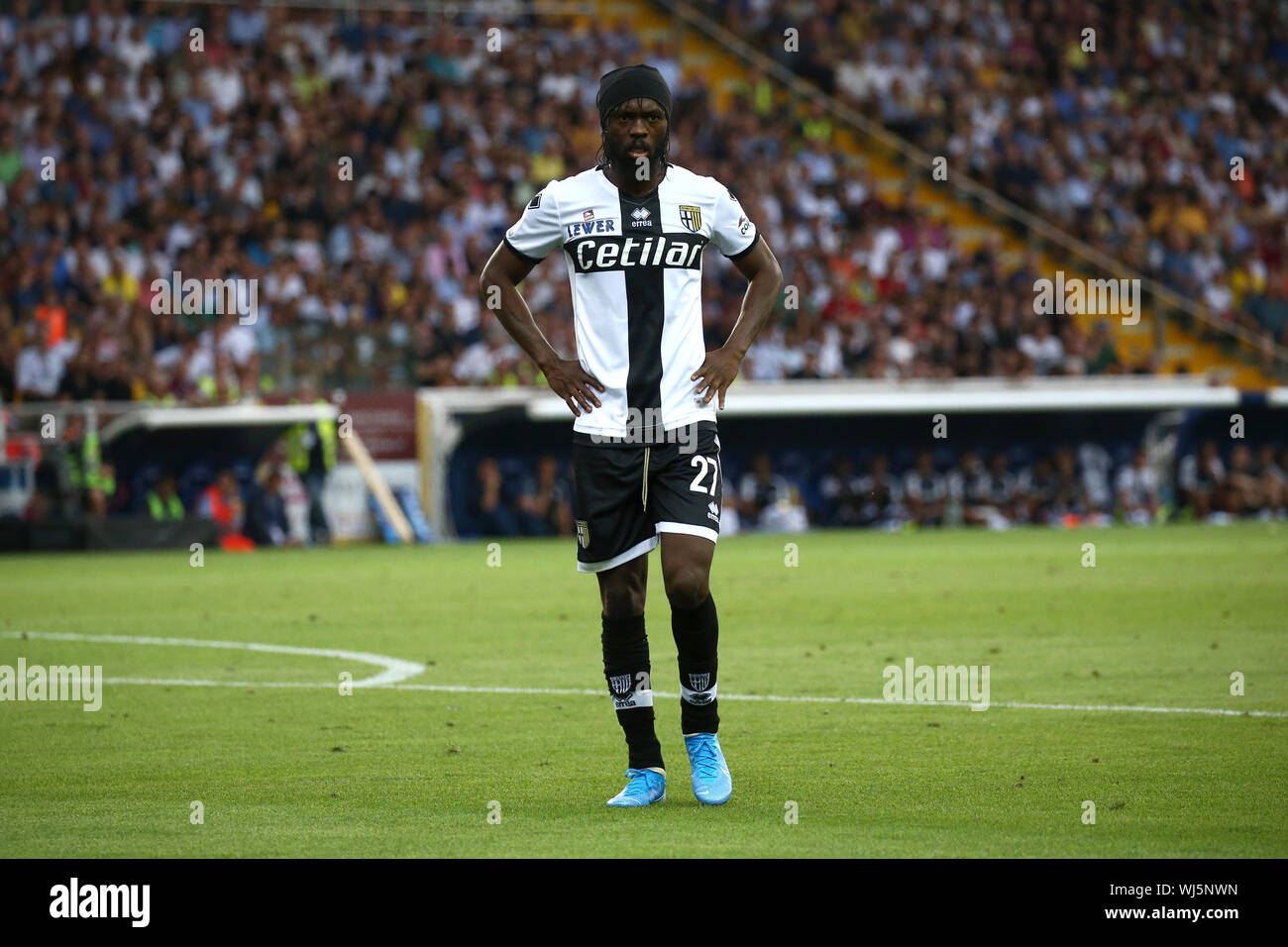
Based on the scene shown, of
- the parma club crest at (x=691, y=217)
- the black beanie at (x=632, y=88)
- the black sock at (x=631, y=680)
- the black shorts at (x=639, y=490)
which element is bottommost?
the black sock at (x=631, y=680)

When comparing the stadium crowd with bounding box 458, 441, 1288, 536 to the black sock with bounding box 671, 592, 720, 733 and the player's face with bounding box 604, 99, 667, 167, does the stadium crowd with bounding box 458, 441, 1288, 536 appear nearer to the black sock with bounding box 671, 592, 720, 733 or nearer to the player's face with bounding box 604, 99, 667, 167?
the black sock with bounding box 671, 592, 720, 733

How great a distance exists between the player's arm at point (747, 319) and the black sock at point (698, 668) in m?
0.82

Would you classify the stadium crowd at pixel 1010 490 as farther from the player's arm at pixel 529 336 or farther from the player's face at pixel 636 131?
the player's face at pixel 636 131

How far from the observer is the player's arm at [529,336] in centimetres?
707

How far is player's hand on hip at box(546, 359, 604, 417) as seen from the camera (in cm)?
706

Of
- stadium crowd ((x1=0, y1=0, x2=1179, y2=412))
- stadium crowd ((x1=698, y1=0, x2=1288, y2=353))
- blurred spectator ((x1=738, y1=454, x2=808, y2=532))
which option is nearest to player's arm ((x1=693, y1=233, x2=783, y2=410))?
stadium crowd ((x1=0, y1=0, x2=1179, y2=412))

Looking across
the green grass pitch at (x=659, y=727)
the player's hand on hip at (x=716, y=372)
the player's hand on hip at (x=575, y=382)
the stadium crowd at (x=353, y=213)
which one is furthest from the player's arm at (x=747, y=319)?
the stadium crowd at (x=353, y=213)

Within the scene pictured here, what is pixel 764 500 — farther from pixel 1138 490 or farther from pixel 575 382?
pixel 575 382

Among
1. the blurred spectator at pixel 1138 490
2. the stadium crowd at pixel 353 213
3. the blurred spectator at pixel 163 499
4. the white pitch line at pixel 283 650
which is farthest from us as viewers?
the blurred spectator at pixel 1138 490

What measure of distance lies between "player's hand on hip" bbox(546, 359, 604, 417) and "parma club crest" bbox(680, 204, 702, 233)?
0.66m

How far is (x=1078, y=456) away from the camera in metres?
29.4
